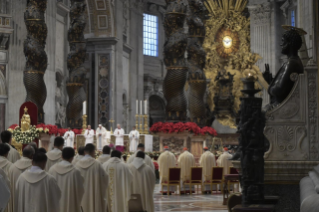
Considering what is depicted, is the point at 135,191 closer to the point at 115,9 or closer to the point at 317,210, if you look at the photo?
the point at 317,210

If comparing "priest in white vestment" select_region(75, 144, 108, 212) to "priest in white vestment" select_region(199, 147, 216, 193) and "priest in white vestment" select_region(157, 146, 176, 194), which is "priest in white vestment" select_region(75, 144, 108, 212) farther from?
"priest in white vestment" select_region(199, 147, 216, 193)

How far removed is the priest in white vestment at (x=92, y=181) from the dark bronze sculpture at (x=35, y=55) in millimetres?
8903

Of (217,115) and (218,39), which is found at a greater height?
(218,39)

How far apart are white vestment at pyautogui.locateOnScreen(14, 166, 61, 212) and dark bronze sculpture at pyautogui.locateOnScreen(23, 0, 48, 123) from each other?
11.2 meters

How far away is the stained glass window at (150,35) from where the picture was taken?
37.9m

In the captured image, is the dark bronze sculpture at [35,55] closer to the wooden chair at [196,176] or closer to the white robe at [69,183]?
the wooden chair at [196,176]

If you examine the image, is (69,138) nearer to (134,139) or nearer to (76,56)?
(134,139)

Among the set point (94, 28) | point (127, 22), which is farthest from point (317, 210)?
point (127, 22)

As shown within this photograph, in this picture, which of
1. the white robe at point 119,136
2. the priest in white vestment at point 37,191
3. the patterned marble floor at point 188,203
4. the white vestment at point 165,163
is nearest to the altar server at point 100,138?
the white robe at point 119,136

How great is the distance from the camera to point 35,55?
18156 millimetres

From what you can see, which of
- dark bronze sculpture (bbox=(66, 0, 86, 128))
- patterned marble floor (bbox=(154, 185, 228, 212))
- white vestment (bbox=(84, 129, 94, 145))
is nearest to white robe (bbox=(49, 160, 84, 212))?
patterned marble floor (bbox=(154, 185, 228, 212))

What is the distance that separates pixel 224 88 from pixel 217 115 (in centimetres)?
177

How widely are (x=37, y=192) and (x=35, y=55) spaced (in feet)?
37.9

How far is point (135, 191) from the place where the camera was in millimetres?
11328
